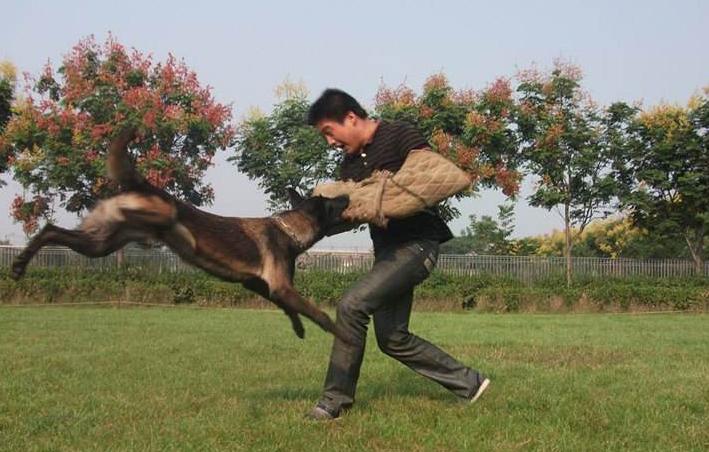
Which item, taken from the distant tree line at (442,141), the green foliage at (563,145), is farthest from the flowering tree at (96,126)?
the green foliage at (563,145)

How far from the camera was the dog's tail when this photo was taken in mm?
3688

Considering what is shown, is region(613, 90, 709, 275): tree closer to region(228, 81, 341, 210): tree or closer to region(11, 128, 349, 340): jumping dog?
region(228, 81, 341, 210): tree

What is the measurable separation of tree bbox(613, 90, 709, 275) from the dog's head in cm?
2243

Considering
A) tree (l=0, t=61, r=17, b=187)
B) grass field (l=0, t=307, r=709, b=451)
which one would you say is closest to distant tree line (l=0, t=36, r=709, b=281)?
tree (l=0, t=61, r=17, b=187)

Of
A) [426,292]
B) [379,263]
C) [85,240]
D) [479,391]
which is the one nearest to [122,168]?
[85,240]

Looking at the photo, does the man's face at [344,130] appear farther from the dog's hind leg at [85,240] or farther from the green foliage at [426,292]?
the green foliage at [426,292]

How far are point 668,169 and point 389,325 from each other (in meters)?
22.8

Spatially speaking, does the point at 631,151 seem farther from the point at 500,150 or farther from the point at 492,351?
the point at 492,351

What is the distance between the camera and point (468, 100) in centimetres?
2544

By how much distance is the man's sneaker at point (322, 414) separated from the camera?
4.77m

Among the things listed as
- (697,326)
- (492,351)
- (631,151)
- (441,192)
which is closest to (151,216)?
(441,192)

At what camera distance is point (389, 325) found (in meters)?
5.06

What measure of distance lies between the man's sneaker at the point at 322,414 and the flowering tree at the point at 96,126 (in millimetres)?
17964

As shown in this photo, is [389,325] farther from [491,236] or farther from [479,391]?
[491,236]
